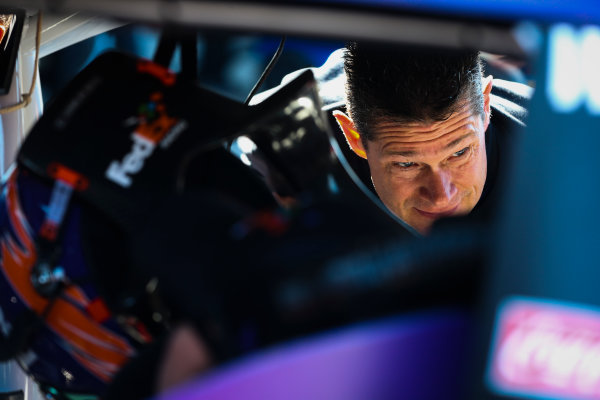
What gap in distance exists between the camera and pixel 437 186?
227cm

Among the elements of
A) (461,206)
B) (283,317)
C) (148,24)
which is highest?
(148,24)

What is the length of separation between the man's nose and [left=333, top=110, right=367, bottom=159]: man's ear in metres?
0.26

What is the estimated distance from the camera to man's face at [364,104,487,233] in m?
2.25

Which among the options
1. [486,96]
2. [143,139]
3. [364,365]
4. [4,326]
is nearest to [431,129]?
[486,96]

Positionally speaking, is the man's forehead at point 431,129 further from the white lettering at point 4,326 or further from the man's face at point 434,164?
the white lettering at point 4,326

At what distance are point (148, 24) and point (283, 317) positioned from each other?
1.25 feet

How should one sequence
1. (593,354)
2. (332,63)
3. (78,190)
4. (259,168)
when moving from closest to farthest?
(593,354)
(78,190)
(259,168)
(332,63)

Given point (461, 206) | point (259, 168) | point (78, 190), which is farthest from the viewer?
point (461, 206)

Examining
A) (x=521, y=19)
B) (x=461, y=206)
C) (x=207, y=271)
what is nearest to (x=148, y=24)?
(x=207, y=271)

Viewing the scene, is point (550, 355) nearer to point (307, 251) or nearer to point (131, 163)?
point (307, 251)

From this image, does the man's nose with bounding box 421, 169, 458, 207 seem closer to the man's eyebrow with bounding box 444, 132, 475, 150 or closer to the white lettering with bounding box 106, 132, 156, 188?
the man's eyebrow with bounding box 444, 132, 475, 150

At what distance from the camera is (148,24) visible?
1.03 m

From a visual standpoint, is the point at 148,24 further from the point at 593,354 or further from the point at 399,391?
the point at 593,354

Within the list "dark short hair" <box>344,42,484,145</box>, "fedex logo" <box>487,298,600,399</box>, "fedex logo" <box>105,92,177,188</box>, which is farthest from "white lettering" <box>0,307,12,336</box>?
"dark short hair" <box>344,42,484,145</box>
